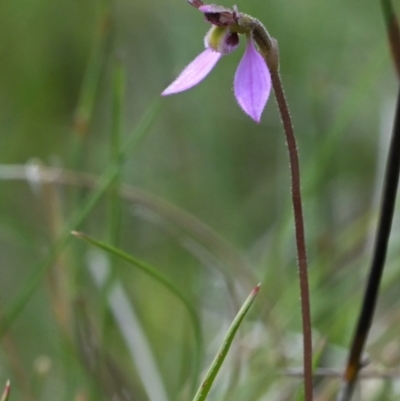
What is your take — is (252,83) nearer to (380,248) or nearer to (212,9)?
(212,9)

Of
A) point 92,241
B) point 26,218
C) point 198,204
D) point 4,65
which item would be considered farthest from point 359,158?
point 92,241

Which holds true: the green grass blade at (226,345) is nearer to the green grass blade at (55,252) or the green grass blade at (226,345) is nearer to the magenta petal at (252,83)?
the magenta petal at (252,83)

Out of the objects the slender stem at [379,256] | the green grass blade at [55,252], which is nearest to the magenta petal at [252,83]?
the slender stem at [379,256]

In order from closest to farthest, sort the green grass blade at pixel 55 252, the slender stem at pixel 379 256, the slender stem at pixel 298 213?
the slender stem at pixel 298 213 → the slender stem at pixel 379 256 → the green grass blade at pixel 55 252

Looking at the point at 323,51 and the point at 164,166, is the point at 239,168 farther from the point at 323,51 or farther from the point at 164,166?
the point at 323,51

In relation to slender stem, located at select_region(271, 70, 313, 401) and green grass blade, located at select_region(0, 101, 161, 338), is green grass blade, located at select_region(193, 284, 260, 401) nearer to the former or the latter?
slender stem, located at select_region(271, 70, 313, 401)

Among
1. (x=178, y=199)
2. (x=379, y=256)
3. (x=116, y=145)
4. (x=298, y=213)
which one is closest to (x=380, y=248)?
(x=379, y=256)

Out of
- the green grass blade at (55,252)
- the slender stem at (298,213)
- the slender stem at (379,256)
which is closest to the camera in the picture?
the slender stem at (298,213)

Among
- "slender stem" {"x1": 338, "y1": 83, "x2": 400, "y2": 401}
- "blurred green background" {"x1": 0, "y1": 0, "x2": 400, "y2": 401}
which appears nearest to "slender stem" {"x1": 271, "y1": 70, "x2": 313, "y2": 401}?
"slender stem" {"x1": 338, "y1": 83, "x2": 400, "y2": 401}
